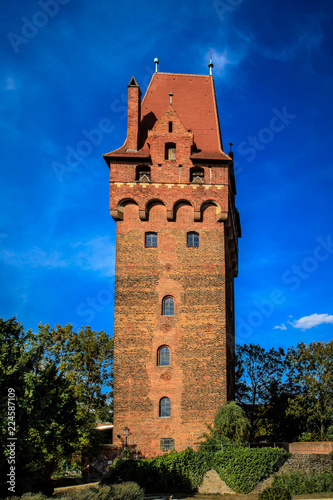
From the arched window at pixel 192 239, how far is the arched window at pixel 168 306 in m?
3.54

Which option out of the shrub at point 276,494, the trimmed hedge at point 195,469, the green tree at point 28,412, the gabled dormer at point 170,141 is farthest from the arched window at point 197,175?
the shrub at point 276,494

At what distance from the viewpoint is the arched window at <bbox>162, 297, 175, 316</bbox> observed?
107 ft

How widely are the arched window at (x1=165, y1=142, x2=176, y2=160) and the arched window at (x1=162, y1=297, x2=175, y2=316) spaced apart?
8.80 m

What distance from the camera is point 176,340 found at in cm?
3200

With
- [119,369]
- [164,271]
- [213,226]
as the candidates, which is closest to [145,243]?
[164,271]

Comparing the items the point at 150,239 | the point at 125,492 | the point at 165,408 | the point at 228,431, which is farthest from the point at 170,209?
the point at 125,492

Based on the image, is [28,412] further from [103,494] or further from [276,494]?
[276,494]

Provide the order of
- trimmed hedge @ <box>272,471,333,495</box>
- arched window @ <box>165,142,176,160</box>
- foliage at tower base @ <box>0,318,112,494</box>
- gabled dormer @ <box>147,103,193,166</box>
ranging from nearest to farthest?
foliage at tower base @ <box>0,318,112,494</box>
trimmed hedge @ <box>272,471,333,495</box>
gabled dormer @ <box>147,103,193,166</box>
arched window @ <box>165,142,176,160</box>

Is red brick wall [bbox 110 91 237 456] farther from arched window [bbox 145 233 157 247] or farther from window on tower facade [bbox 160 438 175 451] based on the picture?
arched window [bbox 145 233 157 247]

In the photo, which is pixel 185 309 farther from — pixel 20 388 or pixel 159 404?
pixel 20 388

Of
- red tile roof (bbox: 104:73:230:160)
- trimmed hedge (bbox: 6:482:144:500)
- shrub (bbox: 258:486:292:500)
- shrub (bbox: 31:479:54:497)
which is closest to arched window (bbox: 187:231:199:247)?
red tile roof (bbox: 104:73:230:160)

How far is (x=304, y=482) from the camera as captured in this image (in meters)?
28.1

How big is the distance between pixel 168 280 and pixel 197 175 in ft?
22.7

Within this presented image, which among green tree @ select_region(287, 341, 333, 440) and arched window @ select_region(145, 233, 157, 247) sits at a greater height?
arched window @ select_region(145, 233, 157, 247)
